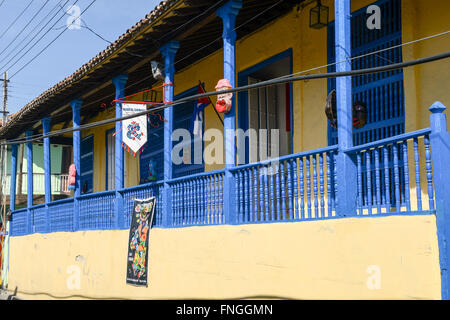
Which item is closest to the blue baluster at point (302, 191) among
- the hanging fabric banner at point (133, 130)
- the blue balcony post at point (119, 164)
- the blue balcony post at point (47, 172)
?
the hanging fabric banner at point (133, 130)

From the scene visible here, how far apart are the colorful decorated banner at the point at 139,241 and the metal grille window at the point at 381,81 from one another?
12.7ft

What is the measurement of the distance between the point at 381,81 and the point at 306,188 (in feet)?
6.89

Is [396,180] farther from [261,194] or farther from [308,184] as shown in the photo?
[261,194]

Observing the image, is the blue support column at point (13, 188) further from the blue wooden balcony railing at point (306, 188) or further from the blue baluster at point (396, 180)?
the blue baluster at point (396, 180)

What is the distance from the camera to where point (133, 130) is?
1059 centimetres

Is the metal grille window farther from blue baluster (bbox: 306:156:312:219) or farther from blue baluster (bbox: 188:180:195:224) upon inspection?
blue baluster (bbox: 188:180:195:224)

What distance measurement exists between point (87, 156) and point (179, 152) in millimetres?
6412

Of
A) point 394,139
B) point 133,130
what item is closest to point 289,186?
point 394,139

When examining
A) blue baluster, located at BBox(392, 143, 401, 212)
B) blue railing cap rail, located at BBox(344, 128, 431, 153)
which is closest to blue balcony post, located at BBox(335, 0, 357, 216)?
blue railing cap rail, located at BBox(344, 128, 431, 153)

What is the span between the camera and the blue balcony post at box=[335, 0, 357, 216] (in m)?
6.13

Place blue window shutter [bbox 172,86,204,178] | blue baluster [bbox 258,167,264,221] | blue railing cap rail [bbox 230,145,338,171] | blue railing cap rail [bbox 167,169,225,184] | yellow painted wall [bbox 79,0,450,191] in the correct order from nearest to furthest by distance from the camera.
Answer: blue railing cap rail [bbox 230,145,338,171] → yellow painted wall [bbox 79,0,450,191] → blue baluster [bbox 258,167,264,221] → blue railing cap rail [bbox 167,169,225,184] → blue window shutter [bbox 172,86,204,178]

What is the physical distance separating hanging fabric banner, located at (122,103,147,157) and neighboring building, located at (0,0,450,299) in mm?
751
